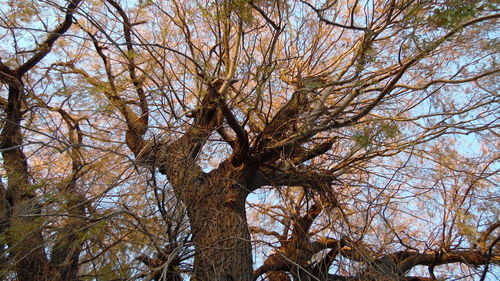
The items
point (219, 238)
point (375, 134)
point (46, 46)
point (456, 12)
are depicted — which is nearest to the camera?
point (456, 12)

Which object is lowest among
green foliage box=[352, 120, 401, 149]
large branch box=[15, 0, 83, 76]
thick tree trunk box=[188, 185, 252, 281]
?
thick tree trunk box=[188, 185, 252, 281]

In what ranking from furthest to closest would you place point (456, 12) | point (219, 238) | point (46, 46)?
point (46, 46), point (219, 238), point (456, 12)

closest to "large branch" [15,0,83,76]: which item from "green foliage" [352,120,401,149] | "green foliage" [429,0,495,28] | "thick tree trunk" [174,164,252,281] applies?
"thick tree trunk" [174,164,252,281]

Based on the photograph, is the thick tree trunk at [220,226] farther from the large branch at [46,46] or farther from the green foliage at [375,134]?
the large branch at [46,46]

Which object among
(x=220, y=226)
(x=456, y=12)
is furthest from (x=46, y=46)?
(x=456, y=12)

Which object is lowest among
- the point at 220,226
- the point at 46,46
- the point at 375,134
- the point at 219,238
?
the point at 219,238

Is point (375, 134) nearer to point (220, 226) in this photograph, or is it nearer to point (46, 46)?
point (220, 226)

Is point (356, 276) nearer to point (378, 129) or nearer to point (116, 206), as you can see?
point (378, 129)

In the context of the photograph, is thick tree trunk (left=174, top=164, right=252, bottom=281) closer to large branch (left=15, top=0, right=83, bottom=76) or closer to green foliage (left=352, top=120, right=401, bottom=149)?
green foliage (left=352, top=120, right=401, bottom=149)

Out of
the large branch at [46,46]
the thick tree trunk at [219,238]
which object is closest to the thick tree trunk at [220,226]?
the thick tree trunk at [219,238]

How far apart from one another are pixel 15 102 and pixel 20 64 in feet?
1.59

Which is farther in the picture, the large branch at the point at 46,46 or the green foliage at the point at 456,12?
the large branch at the point at 46,46

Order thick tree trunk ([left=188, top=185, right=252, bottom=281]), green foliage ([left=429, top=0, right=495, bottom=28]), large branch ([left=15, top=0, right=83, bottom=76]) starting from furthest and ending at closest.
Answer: large branch ([left=15, top=0, right=83, bottom=76])
thick tree trunk ([left=188, top=185, right=252, bottom=281])
green foliage ([left=429, top=0, right=495, bottom=28])

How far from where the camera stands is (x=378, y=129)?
3.17 metres
